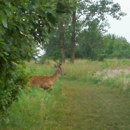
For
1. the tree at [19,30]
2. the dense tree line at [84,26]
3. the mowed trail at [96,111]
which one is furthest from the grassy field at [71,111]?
the dense tree line at [84,26]

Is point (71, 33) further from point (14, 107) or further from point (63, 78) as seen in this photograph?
point (14, 107)

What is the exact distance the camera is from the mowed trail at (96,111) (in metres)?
7.09

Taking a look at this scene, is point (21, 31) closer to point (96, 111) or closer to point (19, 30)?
point (19, 30)

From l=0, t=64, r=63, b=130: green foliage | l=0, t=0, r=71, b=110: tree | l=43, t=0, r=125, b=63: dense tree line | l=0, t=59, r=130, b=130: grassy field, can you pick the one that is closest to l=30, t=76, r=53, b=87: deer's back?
l=0, t=59, r=130, b=130: grassy field

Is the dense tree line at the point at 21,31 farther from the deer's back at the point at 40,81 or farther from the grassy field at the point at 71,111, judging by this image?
the deer's back at the point at 40,81

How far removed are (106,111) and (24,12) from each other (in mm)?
5667

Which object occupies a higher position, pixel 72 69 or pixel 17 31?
pixel 17 31

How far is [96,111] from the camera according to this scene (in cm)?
859

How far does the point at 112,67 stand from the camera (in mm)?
20578

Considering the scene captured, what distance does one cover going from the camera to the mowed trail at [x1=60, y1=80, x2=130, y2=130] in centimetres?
709

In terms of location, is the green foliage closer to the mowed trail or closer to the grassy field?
the grassy field

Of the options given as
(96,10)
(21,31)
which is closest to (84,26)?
(96,10)

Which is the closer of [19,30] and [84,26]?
→ [19,30]

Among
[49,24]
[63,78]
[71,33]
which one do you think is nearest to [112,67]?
[63,78]
